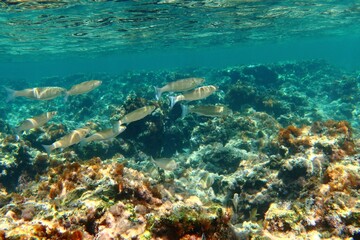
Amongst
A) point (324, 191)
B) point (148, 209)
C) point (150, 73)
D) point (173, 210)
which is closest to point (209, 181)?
point (324, 191)

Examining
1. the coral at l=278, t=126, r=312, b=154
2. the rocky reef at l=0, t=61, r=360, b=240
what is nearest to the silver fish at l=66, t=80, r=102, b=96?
Answer: the rocky reef at l=0, t=61, r=360, b=240

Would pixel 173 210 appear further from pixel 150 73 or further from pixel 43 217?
pixel 150 73

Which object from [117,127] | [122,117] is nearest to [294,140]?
[117,127]

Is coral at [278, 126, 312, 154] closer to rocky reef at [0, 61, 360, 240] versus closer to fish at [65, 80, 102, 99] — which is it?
rocky reef at [0, 61, 360, 240]

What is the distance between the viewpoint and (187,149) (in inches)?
562

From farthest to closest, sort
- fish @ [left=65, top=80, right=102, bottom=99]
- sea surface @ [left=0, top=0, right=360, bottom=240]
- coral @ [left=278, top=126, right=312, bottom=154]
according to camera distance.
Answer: fish @ [left=65, top=80, right=102, bottom=99] < coral @ [left=278, top=126, right=312, bottom=154] < sea surface @ [left=0, top=0, right=360, bottom=240]

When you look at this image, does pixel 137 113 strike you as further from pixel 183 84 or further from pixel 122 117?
pixel 183 84

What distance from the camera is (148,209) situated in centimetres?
404

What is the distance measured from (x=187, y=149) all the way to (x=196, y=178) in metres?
4.37

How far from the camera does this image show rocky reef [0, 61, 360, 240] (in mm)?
3570

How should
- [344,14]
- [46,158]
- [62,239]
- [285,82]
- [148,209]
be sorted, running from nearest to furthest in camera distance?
[62,239], [148,209], [46,158], [285,82], [344,14]

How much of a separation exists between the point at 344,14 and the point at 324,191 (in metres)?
28.7

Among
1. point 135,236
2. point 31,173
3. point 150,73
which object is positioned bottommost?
point 150,73

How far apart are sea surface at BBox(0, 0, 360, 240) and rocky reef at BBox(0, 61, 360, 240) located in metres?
0.03
